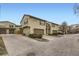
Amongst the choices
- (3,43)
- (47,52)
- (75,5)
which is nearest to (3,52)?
(3,43)

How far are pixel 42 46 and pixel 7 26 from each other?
1.29 feet

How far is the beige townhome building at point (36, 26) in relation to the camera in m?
3.08

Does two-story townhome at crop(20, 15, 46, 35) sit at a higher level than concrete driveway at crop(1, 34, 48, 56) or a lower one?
higher

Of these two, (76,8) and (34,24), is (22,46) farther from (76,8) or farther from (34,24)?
(76,8)

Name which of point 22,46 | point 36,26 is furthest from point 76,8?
point 22,46

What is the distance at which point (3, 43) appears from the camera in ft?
10.2

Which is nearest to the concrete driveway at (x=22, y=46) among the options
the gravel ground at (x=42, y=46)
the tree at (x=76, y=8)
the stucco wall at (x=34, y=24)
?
the gravel ground at (x=42, y=46)

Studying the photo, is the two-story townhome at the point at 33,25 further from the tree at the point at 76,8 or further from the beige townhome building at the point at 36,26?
the tree at the point at 76,8

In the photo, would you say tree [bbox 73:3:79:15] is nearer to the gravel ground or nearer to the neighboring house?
the gravel ground

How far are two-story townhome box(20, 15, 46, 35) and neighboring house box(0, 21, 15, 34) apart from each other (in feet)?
0.34

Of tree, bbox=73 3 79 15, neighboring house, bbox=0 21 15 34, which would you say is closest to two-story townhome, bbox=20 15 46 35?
neighboring house, bbox=0 21 15 34

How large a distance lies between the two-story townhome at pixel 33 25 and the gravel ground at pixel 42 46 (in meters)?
0.07

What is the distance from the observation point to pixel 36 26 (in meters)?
3.10

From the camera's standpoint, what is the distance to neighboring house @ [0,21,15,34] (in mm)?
3078
